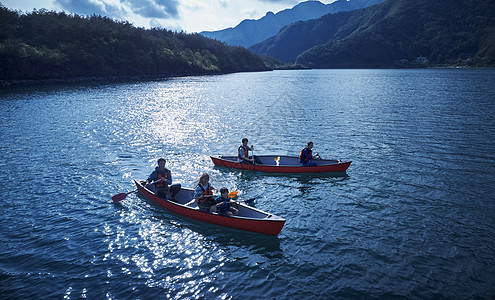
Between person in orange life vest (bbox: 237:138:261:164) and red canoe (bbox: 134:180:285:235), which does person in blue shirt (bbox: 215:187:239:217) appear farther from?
person in orange life vest (bbox: 237:138:261:164)

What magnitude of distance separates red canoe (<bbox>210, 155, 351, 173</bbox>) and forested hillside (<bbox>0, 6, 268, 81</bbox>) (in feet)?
289

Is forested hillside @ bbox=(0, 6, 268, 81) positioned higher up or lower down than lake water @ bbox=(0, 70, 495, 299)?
higher up

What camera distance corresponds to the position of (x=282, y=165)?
21406 millimetres

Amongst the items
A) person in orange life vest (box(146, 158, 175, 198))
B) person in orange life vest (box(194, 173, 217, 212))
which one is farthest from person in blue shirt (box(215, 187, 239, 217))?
person in orange life vest (box(146, 158, 175, 198))

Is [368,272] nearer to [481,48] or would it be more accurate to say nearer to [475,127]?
[475,127]

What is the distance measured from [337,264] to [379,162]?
13.5 m

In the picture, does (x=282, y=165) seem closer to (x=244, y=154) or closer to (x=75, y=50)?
(x=244, y=154)

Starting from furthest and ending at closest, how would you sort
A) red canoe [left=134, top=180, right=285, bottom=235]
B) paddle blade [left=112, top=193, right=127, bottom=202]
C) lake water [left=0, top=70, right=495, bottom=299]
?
paddle blade [left=112, top=193, right=127, bottom=202]
red canoe [left=134, top=180, right=285, bottom=235]
lake water [left=0, top=70, right=495, bottom=299]

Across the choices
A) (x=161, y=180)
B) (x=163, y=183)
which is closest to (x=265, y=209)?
(x=163, y=183)

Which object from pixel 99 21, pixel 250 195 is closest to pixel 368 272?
pixel 250 195

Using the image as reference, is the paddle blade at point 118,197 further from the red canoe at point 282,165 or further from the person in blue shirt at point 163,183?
the red canoe at point 282,165

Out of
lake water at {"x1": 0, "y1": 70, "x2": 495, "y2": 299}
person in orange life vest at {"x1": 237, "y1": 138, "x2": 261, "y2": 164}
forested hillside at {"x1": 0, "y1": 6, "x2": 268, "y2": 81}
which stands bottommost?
lake water at {"x1": 0, "y1": 70, "x2": 495, "y2": 299}

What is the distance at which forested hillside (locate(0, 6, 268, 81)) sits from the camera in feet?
277

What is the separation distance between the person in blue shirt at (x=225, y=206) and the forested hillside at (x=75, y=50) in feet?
308
